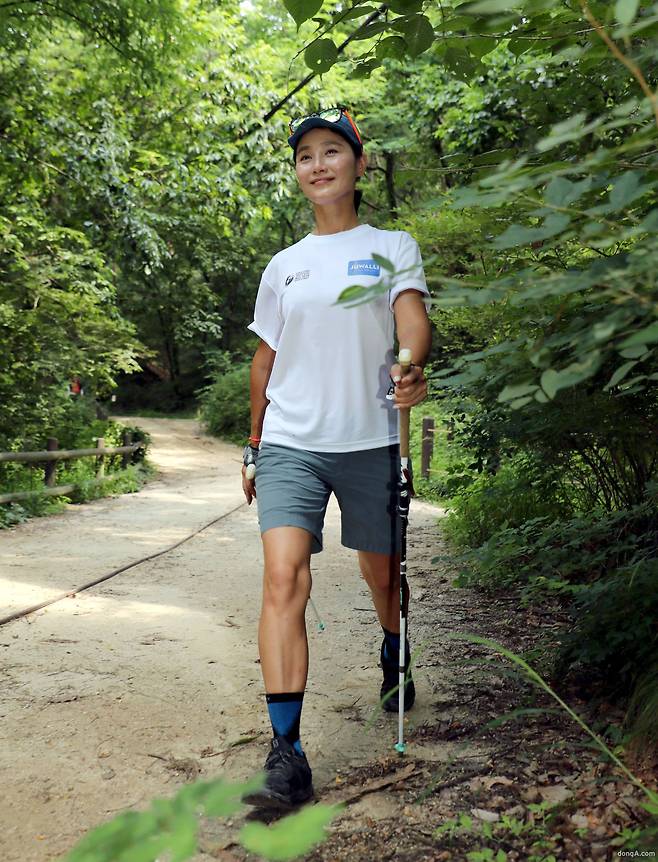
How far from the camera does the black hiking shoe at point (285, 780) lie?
2523 millimetres

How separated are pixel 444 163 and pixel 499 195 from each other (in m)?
2.16

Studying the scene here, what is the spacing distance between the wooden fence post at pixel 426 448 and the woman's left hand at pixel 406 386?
468 inches

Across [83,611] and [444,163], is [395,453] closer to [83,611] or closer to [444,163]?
[444,163]

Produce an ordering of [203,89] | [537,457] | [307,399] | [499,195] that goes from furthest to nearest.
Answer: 1. [203,89]
2. [537,457]
3. [307,399]
4. [499,195]

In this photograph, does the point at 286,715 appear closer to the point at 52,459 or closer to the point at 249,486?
the point at 249,486

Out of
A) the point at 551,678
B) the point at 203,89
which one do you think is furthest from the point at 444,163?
the point at 203,89

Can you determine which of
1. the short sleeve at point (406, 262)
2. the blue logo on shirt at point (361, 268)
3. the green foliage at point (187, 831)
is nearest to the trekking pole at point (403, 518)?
the short sleeve at point (406, 262)

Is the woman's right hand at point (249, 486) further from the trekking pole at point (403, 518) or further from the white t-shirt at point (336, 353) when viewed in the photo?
the trekking pole at point (403, 518)

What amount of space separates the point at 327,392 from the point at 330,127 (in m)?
1.02

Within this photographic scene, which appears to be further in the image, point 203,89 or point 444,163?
point 203,89

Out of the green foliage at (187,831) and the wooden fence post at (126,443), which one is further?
the wooden fence post at (126,443)

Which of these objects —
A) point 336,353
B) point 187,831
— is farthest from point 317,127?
point 187,831

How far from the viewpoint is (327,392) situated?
3068 millimetres

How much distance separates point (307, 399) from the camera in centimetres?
309
